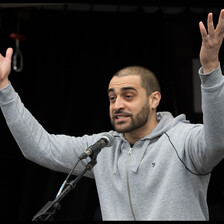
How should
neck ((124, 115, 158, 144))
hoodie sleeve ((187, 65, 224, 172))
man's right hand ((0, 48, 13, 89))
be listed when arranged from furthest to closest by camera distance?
neck ((124, 115, 158, 144)) < man's right hand ((0, 48, 13, 89)) < hoodie sleeve ((187, 65, 224, 172))

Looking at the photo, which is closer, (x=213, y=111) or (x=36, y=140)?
(x=213, y=111)

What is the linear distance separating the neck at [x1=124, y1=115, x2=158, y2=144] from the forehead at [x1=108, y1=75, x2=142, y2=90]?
0.65 feet

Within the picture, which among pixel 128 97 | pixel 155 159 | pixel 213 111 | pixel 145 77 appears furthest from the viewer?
pixel 145 77

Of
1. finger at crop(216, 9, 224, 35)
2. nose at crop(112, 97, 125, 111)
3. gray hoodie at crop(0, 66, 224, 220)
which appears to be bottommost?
gray hoodie at crop(0, 66, 224, 220)

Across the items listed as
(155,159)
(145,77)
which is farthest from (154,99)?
(155,159)

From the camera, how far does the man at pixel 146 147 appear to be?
4.76ft

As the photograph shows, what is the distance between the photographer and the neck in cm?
190

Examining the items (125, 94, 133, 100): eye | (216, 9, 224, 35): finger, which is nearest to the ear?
(125, 94, 133, 100): eye

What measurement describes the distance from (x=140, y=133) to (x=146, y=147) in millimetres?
109

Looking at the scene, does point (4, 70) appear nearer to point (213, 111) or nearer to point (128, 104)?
point (128, 104)

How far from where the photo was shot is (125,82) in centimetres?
189

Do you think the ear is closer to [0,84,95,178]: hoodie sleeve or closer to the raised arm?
[0,84,95,178]: hoodie sleeve

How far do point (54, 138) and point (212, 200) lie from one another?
5.53ft

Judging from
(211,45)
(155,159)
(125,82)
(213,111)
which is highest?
(211,45)
